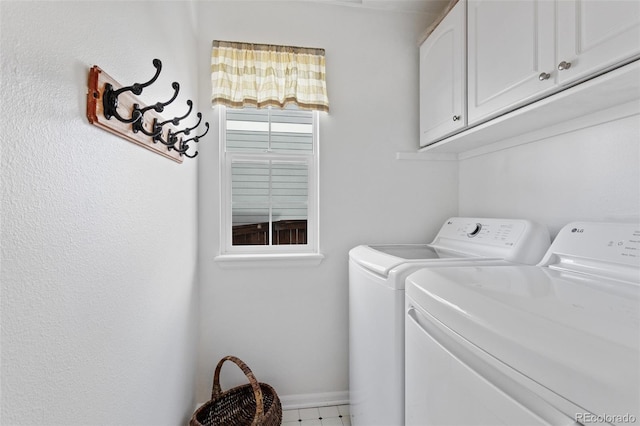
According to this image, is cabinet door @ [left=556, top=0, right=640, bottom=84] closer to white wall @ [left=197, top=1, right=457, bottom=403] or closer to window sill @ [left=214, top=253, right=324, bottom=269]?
white wall @ [left=197, top=1, right=457, bottom=403]

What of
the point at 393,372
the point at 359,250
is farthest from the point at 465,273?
the point at 359,250

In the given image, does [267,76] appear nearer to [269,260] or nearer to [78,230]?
[269,260]

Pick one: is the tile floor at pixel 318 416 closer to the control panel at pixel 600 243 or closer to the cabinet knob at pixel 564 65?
the control panel at pixel 600 243

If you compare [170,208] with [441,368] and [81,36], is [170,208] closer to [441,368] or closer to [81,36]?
[81,36]

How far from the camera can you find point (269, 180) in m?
2.08

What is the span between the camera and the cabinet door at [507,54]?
111 centimetres

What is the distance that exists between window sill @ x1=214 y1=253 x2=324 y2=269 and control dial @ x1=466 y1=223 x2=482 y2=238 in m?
0.88

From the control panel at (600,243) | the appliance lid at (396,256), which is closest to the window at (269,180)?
the appliance lid at (396,256)

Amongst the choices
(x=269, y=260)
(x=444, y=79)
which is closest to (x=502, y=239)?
(x=444, y=79)

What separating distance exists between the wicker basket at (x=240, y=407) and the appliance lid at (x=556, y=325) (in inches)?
41.5

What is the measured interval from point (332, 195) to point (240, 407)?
1.36 meters

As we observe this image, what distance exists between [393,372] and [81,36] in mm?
1403

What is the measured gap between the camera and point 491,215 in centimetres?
184

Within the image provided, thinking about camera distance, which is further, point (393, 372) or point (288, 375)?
point (288, 375)
